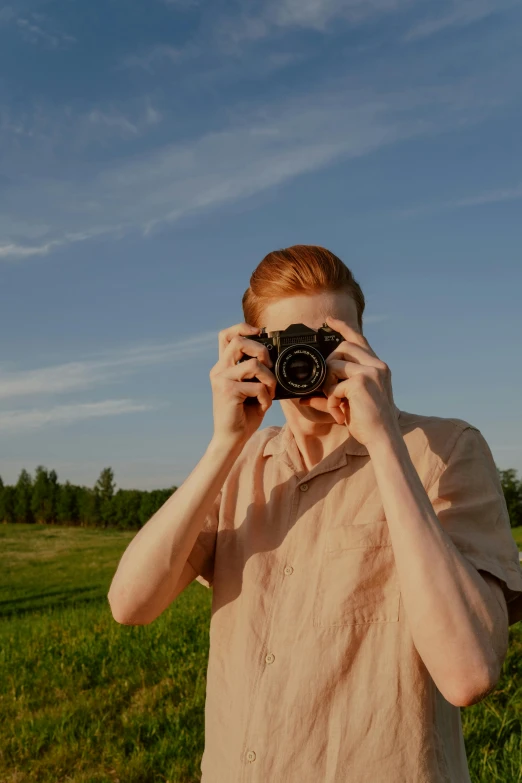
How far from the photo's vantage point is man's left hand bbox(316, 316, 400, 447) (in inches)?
82.5

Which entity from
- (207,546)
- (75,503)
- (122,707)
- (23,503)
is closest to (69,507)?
(75,503)

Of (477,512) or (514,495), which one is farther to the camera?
(514,495)

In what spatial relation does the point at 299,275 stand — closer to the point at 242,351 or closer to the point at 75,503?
the point at 242,351

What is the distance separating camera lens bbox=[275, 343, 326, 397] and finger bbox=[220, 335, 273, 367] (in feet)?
0.16

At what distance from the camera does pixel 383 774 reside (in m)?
2.00

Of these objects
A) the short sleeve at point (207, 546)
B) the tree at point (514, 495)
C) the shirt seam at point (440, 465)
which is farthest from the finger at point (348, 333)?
the tree at point (514, 495)

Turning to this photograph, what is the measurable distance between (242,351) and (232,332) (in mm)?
69

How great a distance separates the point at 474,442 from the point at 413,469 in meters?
0.29

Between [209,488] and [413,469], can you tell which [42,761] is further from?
[413,469]

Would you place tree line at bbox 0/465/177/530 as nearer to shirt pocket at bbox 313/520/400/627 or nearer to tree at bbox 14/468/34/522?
tree at bbox 14/468/34/522

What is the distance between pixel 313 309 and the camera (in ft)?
8.06

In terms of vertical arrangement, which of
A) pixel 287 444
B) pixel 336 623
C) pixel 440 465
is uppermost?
pixel 287 444

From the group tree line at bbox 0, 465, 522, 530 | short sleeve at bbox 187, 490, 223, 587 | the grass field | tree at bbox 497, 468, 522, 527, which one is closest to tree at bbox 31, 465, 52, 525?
tree line at bbox 0, 465, 522, 530

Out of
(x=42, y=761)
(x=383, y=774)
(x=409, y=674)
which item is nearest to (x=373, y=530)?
(x=409, y=674)
